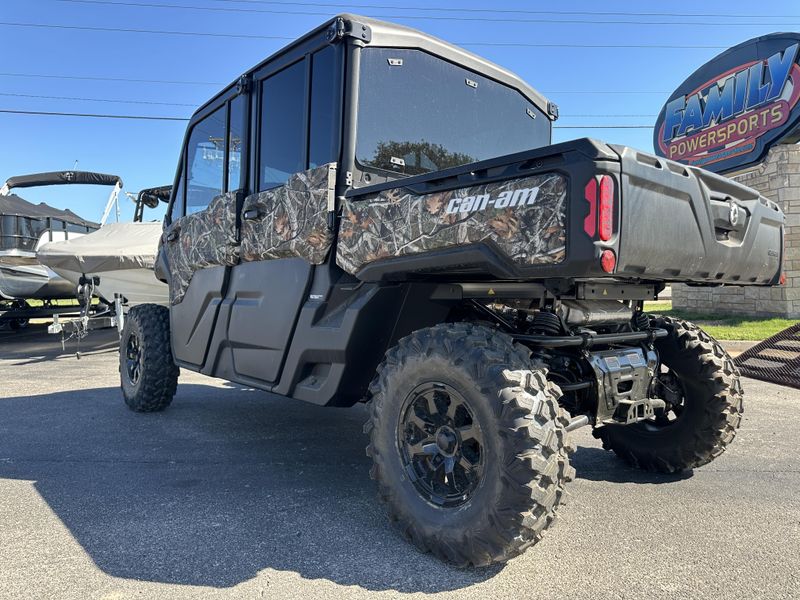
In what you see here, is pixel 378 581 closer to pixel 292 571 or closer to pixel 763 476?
pixel 292 571

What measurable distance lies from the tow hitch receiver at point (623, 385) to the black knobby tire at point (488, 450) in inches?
20.6

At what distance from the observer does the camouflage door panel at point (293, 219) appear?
3.56 metres

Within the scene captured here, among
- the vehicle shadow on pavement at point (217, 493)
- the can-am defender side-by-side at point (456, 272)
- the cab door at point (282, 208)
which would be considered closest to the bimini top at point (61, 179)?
the vehicle shadow on pavement at point (217, 493)

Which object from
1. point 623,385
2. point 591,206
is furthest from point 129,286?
point 591,206

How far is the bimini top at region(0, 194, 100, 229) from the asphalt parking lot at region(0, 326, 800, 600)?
1063 centimetres

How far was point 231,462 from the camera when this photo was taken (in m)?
4.34

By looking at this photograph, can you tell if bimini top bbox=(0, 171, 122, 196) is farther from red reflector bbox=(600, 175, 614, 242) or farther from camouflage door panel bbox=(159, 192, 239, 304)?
red reflector bbox=(600, 175, 614, 242)

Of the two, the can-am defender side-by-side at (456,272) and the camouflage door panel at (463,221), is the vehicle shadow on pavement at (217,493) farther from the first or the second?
the camouflage door panel at (463,221)

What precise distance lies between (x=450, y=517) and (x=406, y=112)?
2.48 meters

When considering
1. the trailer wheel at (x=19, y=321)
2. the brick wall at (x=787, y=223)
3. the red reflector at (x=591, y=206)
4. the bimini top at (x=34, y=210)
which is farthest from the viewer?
the trailer wheel at (x=19, y=321)

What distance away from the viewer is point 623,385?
3258 mm

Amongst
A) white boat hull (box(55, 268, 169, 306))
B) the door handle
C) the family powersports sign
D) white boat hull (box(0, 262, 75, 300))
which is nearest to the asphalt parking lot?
the door handle

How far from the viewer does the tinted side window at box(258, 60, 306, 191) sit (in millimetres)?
3971

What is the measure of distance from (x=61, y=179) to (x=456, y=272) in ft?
49.6
